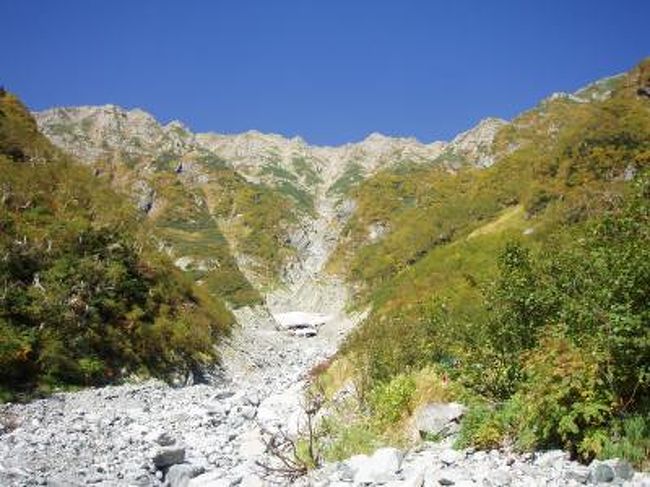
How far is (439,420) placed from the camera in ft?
43.1

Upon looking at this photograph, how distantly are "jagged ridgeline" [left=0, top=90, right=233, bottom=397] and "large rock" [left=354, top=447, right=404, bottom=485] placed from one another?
18795 mm

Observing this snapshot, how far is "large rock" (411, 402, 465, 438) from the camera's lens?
1295 cm

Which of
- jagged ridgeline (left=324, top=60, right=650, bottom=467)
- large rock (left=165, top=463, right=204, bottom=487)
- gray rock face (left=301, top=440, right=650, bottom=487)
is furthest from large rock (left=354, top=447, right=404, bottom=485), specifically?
large rock (left=165, top=463, right=204, bottom=487)

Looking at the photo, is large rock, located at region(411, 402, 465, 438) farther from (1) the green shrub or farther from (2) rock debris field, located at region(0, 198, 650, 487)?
(1) the green shrub

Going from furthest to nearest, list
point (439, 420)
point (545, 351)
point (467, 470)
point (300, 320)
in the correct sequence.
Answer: point (300, 320)
point (439, 420)
point (545, 351)
point (467, 470)

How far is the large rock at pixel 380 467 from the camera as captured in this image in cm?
1084

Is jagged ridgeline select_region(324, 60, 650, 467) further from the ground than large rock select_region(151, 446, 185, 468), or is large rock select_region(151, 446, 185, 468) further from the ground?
jagged ridgeline select_region(324, 60, 650, 467)

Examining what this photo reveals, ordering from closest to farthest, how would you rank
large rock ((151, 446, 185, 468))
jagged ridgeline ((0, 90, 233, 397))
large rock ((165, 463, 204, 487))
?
large rock ((165, 463, 204, 487)), large rock ((151, 446, 185, 468)), jagged ridgeline ((0, 90, 233, 397))

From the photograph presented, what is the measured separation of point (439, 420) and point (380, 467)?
2467 millimetres

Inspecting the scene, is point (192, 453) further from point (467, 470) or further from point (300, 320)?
point (300, 320)

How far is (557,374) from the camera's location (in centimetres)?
1045

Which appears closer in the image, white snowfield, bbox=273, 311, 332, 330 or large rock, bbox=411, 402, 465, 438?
large rock, bbox=411, 402, 465, 438

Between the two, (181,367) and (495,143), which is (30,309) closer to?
(181,367)

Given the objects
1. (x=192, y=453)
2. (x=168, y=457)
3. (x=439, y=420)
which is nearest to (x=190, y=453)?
(x=192, y=453)
